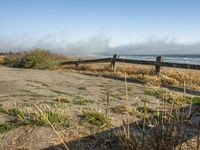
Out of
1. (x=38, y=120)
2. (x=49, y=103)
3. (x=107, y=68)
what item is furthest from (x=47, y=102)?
(x=107, y=68)

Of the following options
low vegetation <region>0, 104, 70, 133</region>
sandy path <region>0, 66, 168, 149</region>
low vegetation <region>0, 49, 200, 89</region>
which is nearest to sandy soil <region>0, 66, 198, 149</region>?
sandy path <region>0, 66, 168, 149</region>

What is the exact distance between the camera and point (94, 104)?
22.5 feet

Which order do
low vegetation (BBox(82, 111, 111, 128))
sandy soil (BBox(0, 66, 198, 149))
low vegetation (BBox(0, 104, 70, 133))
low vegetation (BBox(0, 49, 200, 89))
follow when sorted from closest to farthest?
sandy soil (BBox(0, 66, 198, 149)) < low vegetation (BBox(0, 104, 70, 133)) < low vegetation (BBox(82, 111, 111, 128)) < low vegetation (BBox(0, 49, 200, 89))

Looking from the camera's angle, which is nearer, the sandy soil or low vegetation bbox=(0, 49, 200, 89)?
the sandy soil

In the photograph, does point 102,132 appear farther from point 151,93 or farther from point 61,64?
point 61,64

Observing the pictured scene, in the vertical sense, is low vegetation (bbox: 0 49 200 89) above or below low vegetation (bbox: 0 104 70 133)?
below

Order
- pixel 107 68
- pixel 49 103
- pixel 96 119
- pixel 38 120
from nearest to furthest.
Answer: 1. pixel 38 120
2. pixel 96 119
3. pixel 49 103
4. pixel 107 68

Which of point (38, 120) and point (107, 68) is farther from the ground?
point (38, 120)

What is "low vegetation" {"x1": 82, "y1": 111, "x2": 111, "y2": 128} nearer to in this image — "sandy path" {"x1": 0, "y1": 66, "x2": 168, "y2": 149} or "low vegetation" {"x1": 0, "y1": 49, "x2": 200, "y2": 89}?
"sandy path" {"x1": 0, "y1": 66, "x2": 168, "y2": 149}

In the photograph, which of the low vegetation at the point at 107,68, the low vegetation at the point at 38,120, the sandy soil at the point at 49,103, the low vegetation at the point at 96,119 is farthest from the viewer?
the low vegetation at the point at 107,68

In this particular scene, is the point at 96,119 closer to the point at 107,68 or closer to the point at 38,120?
the point at 38,120

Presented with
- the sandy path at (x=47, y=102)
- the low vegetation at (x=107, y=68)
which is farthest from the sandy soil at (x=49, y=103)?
the low vegetation at (x=107, y=68)

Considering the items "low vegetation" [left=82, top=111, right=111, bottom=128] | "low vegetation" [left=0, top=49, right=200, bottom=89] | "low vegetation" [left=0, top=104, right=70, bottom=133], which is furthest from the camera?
"low vegetation" [left=0, top=49, right=200, bottom=89]

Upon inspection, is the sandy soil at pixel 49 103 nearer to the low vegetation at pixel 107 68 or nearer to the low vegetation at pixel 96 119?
the low vegetation at pixel 96 119
